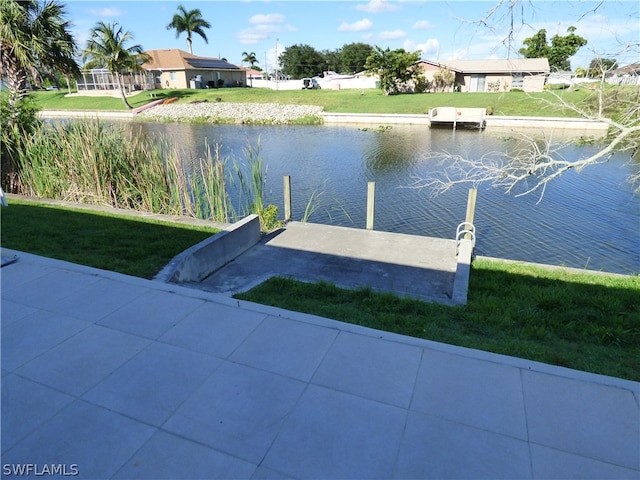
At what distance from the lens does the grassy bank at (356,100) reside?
28.8m

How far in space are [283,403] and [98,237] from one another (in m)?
4.43

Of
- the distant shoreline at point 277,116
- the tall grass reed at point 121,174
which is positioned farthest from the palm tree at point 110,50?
the tall grass reed at point 121,174

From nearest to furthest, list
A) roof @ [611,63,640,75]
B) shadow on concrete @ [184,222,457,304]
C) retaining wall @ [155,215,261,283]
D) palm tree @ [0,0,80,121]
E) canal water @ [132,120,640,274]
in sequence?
roof @ [611,63,640,75]
retaining wall @ [155,215,261,283]
shadow on concrete @ [184,222,457,304]
canal water @ [132,120,640,274]
palm tree @ [0,0,80,121]

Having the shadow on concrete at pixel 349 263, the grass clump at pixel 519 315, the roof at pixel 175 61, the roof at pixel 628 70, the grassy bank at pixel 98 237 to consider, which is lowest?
the shadow on concrete at pixel 349 263

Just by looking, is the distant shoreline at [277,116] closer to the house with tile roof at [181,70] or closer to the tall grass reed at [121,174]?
the house with tile roof at [181,70]

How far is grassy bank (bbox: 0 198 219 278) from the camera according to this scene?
4.89 metres

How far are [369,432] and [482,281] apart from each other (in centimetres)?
353

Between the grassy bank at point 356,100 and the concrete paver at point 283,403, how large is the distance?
86.5 ft

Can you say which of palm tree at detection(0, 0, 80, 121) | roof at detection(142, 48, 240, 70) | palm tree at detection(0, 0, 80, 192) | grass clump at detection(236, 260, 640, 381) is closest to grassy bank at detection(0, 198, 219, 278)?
grass clump at detection(236, 260, 640, 381)

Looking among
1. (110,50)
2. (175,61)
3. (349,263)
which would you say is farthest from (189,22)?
(349,263)

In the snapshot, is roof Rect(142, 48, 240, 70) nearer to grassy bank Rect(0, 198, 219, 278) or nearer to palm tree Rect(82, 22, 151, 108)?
palm tree Rect(82, 22, 151, 108)

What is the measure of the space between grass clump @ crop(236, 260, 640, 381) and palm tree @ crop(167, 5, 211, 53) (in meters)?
50.5

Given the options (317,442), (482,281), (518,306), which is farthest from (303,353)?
(482,281)

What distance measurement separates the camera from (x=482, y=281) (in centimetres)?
534
